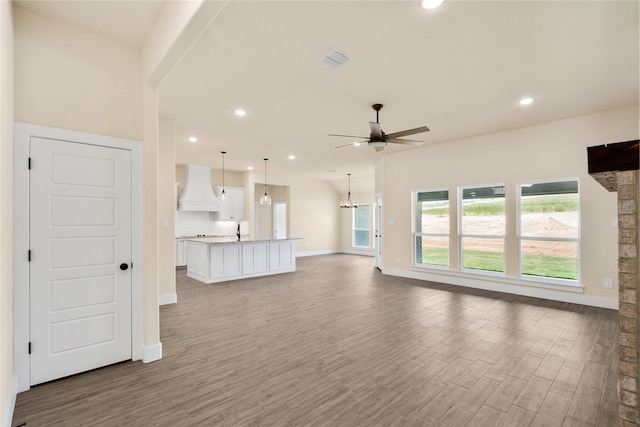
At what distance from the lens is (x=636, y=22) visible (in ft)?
8.32

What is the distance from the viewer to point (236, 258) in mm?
6922

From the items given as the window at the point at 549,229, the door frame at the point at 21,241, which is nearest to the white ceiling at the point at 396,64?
the door frame at the point at 21,241

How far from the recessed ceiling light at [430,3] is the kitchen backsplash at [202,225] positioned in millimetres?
8456

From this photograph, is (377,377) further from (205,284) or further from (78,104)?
(205,284)

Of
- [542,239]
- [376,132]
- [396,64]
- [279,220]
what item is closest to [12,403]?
[376,132]

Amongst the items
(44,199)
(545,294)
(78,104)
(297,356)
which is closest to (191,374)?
(297,356)

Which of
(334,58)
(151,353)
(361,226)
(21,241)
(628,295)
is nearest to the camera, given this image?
(628,295)

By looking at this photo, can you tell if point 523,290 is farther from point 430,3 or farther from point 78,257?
point 78,257

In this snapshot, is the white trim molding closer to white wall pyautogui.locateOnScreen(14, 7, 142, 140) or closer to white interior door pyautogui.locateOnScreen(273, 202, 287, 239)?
white interior door pyautogui.locateOnScreen(273, 202, 287, 239)

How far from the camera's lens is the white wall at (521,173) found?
4652mm

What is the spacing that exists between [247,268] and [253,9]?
5665mm

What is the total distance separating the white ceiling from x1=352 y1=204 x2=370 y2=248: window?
673cm

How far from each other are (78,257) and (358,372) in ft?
8.85

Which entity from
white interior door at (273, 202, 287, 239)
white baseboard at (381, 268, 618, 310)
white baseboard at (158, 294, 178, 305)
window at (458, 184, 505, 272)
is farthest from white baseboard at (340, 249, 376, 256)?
white baseboard at (158, 294, 178, 305)
